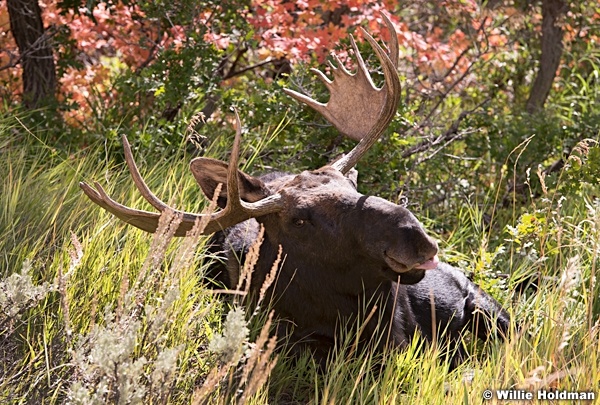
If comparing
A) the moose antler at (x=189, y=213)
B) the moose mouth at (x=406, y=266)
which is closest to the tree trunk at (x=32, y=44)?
the moose antler at (x=189, y=213)

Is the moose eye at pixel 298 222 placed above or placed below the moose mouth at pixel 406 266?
below

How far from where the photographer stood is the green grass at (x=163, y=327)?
346 centimetres

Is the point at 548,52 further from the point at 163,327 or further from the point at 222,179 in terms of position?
the point at 163,327

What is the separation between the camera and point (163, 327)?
12.9 ft

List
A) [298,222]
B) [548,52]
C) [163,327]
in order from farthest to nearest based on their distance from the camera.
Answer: [548,52]
[298,222]
[163,327]

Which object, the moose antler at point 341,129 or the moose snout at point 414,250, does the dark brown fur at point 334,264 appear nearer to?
the moose snout at point 414,250

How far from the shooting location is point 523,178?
7.62m

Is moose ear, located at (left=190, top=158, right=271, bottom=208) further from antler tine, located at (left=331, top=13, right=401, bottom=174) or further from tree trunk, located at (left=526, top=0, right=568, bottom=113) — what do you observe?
tree trunk, located at (left=526, top=0, right=568, bottom=113)

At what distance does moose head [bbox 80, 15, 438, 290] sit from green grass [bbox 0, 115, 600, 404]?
32 centimetres

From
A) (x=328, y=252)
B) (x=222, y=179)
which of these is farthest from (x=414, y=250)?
(x=222, y=179)

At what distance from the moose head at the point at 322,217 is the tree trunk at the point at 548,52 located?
158 inches

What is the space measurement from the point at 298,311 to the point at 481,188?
10.7 feet

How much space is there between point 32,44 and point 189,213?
11.7ft

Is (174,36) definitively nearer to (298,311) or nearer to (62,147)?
(62,147)
